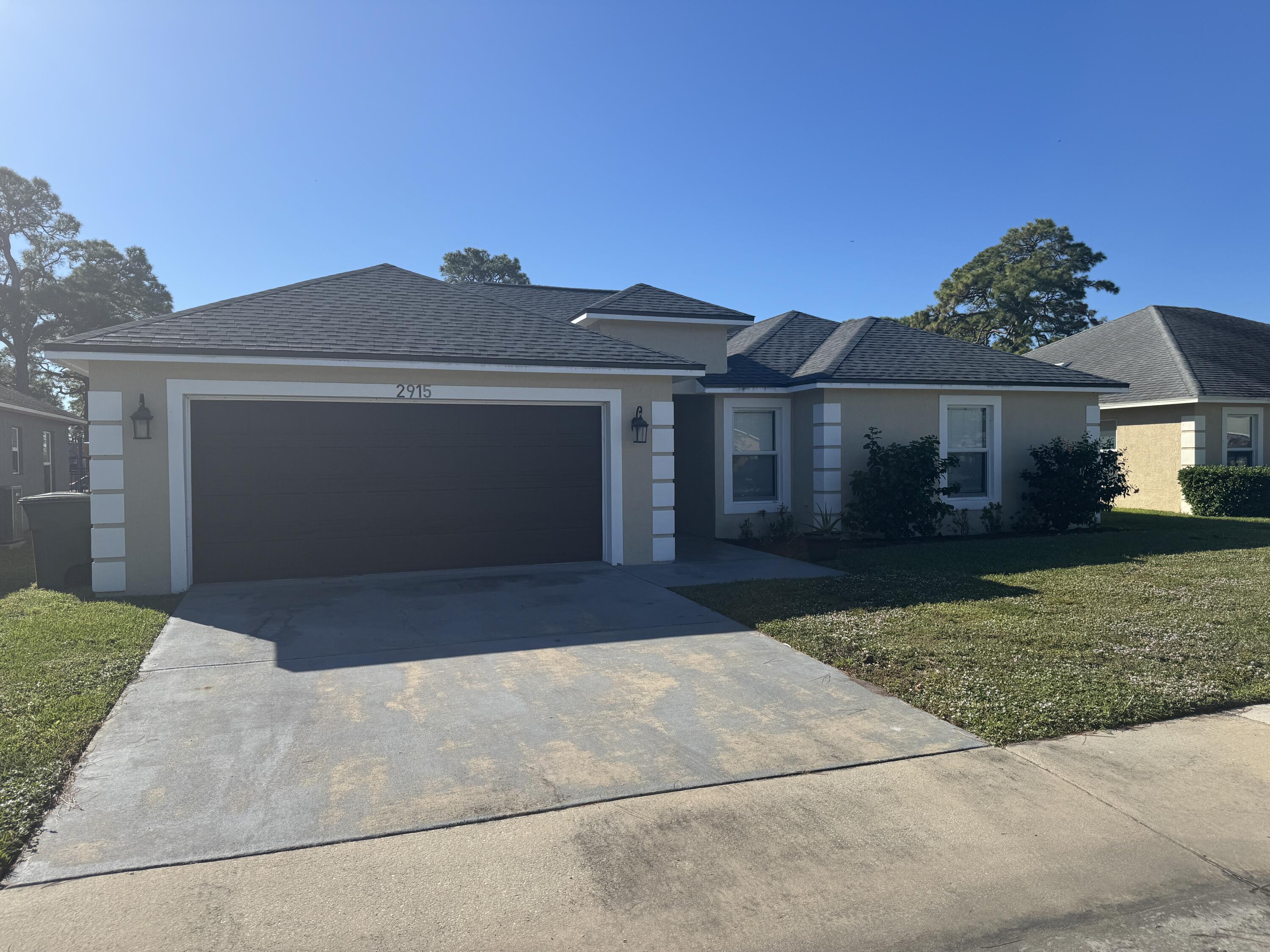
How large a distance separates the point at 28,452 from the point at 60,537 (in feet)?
41.3

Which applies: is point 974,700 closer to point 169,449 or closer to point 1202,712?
point 1202,712

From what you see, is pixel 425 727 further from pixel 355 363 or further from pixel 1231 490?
pixel 1231 490

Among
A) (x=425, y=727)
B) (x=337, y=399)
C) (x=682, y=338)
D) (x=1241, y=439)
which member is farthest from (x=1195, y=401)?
(x=425, y=727)

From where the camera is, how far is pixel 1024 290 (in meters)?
35.7

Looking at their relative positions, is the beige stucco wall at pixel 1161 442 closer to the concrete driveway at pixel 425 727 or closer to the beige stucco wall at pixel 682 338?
the beige stucco wall at pixel 682 338

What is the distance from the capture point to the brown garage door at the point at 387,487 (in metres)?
9.56

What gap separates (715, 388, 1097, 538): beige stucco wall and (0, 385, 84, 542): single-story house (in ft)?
43.1

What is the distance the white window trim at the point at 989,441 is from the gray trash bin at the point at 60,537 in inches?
497

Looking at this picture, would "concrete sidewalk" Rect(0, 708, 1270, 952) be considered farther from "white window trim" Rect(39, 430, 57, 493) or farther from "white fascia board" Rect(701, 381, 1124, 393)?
"white window trim" Rect(39, 430, 57, 493)

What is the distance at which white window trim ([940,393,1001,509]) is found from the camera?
13.9 metres

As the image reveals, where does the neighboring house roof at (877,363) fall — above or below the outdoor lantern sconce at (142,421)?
above

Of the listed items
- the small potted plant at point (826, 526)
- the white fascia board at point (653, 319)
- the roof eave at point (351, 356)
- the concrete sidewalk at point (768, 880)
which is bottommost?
the concrete sidewalk at point (768, 880)

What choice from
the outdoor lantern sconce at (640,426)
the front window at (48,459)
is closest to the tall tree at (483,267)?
the front window at (48,459)

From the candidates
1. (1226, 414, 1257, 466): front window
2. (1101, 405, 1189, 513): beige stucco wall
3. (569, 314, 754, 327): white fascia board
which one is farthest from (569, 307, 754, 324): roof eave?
(1226, 414, 1257, 466): front window
